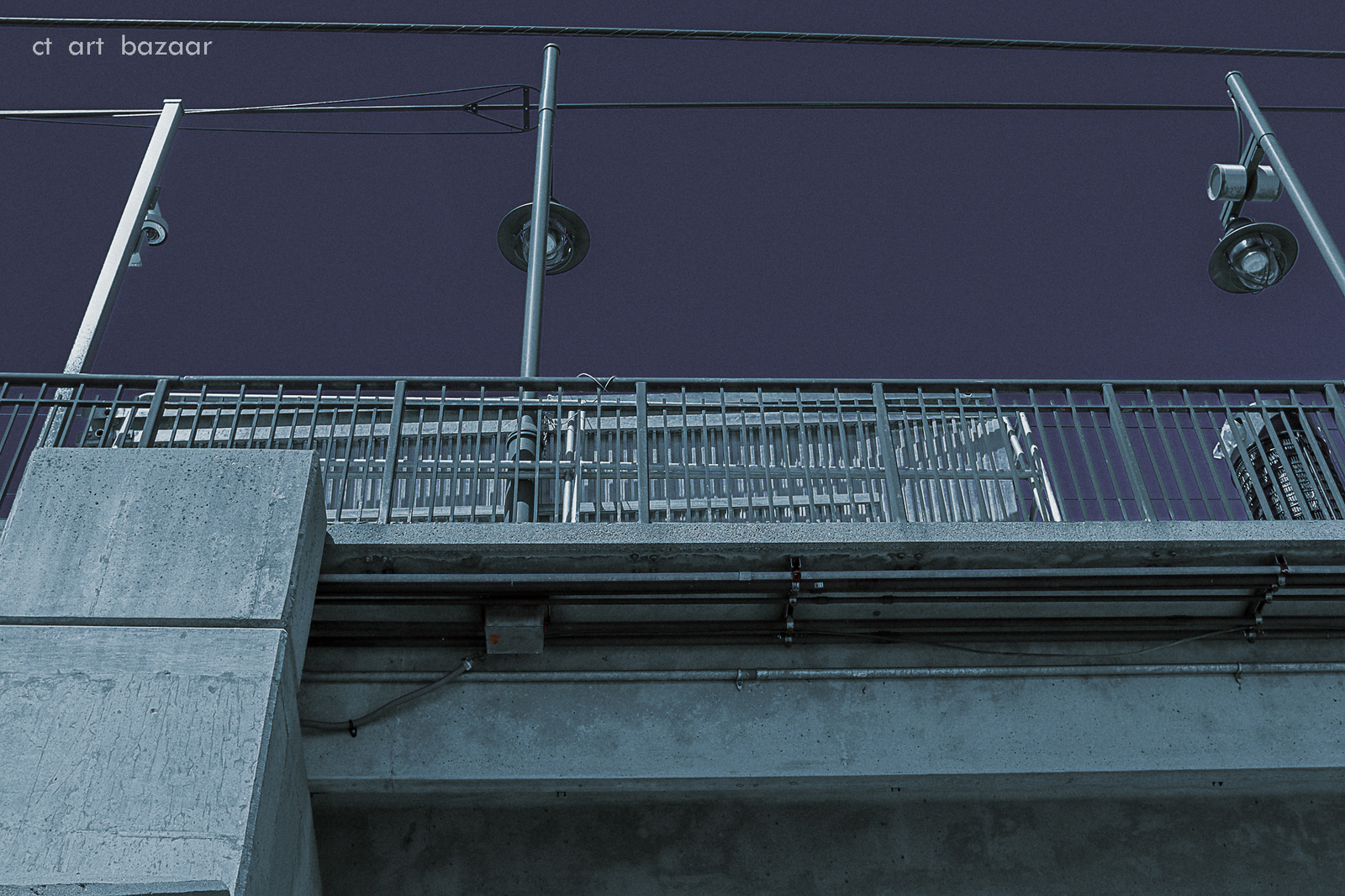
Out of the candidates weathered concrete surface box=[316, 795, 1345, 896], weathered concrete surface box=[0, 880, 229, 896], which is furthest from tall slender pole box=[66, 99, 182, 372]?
weathered concrete surface box=[0, 880, 229, 896]

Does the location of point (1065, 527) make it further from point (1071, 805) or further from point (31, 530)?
point (31, 530)

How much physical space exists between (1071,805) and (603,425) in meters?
5.93

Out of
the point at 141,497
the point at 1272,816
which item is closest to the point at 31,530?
the point at 141,497

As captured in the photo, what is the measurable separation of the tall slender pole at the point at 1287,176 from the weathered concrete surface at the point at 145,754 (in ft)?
35.5

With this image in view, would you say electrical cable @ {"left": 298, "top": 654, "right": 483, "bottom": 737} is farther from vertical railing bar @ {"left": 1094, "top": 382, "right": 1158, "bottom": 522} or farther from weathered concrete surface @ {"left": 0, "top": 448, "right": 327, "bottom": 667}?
vertical railing bar @ {"left": 1094, "top": 382, "right": 1158, "bottom": 522}

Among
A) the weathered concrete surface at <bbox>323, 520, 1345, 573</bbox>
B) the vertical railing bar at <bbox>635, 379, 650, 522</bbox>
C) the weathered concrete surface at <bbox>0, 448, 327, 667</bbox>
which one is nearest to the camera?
the weathered concrete surface at <bbox>0, 448, 327, 667</bbox>

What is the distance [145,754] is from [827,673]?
4.20 meters

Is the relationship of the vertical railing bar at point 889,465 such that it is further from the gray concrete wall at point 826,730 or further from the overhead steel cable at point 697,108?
the overhead steel cable at point 697,108

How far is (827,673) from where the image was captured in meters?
7.36

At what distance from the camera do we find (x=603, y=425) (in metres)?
11.6

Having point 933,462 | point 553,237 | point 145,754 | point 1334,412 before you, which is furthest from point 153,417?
point 1334,412

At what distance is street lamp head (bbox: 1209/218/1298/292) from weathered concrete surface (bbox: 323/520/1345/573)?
5.98m

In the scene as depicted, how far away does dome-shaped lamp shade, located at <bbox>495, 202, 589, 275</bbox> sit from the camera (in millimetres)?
11578

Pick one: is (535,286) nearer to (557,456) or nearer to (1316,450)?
(557,456)
